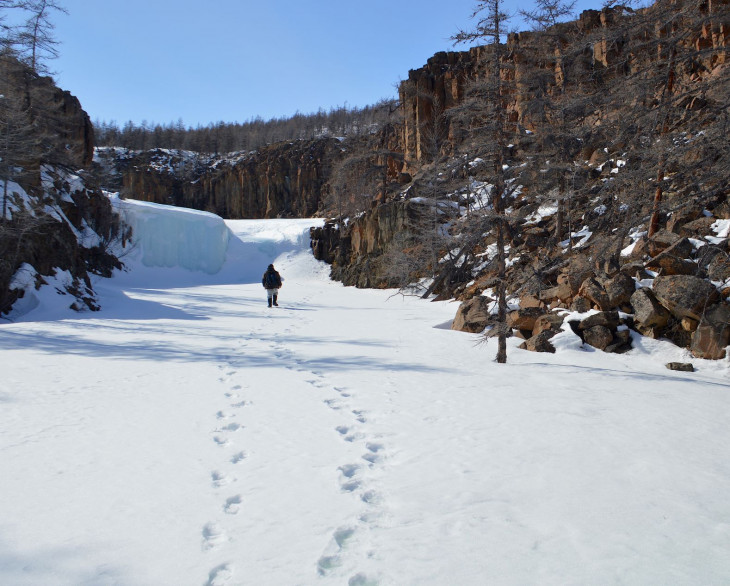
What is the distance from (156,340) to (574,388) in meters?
7.45

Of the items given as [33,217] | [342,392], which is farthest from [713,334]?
[33,217]

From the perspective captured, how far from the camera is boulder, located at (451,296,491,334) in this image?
11.2m

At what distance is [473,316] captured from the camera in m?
11.5

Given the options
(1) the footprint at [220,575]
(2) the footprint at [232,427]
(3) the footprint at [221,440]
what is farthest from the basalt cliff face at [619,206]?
(1) the footprint at [220,575]

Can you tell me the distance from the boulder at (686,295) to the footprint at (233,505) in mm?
9058

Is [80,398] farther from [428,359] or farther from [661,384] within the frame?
[661,384]

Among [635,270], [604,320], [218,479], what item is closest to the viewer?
[218,479]

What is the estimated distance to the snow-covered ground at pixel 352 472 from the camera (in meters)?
2.15

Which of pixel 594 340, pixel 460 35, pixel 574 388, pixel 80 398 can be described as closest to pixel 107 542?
pixel 80 398

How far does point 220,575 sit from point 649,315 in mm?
9698

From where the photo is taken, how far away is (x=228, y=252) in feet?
127

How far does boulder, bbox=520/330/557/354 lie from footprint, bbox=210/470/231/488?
774cm

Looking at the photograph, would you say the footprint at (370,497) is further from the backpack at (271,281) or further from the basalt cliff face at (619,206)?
the backpack at (271,281)

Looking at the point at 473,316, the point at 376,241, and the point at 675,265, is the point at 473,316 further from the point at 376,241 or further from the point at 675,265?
the point at 376,241
